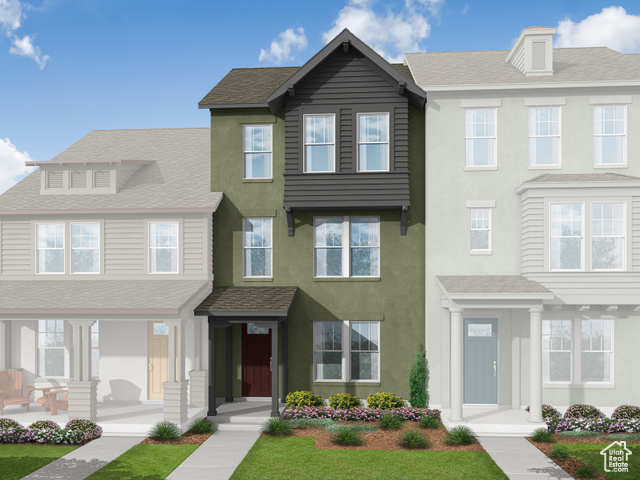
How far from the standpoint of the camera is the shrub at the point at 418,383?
17.0 metres

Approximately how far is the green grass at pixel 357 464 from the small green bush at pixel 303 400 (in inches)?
99.6

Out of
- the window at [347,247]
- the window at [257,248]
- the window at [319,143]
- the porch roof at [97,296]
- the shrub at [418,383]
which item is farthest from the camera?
the window at [257,248]

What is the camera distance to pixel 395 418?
15570 mm

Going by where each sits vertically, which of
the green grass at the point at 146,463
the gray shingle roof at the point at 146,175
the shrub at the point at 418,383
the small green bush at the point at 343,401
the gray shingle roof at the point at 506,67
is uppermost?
the gray shingle roof at the point at 506,67

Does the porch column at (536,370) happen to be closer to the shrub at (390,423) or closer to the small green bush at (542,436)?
the small green bush at (542,436)

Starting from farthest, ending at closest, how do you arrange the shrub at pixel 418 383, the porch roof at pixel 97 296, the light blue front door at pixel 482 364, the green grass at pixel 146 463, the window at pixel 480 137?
the window at pixel 480 137, the light blue front door at pixel 482 364, the shrub at pixel 418 383, the porch roof at pixel 97 296, the green grass at pixel 146 463

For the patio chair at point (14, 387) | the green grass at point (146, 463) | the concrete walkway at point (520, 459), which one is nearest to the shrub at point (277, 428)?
the green grass at point (146, 463)

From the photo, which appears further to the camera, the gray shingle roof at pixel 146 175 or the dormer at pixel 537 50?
the gray shingle roof at pixel 146 175

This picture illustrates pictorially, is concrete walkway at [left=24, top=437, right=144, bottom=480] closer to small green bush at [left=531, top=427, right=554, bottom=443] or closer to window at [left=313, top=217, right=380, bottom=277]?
window at [left=313, top=217, right=380, bottom=277]

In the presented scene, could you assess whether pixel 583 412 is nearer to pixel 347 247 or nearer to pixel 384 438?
pixel 384 438

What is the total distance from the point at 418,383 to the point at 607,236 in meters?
7.07

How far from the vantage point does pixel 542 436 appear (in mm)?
14492

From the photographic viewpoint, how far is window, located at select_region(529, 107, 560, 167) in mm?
17422

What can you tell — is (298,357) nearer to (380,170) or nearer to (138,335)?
(138,335)
